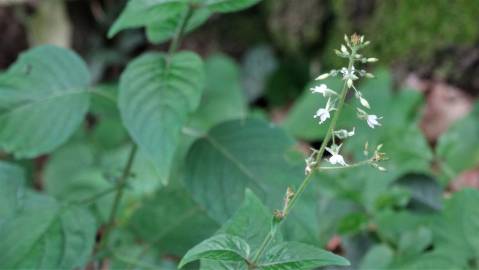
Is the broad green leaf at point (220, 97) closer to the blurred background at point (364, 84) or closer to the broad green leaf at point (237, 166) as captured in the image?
the blurred background at point (364, 84)

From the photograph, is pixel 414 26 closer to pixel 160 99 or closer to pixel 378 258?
pixel 378 258

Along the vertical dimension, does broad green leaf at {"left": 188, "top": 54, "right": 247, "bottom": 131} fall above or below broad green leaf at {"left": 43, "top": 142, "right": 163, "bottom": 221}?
above

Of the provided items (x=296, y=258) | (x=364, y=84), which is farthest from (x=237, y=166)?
(x=364, y=84)

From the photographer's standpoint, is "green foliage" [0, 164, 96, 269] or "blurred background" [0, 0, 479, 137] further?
"blurred background" [0, 0, 479, 137]

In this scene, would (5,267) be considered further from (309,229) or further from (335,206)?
(335,206)

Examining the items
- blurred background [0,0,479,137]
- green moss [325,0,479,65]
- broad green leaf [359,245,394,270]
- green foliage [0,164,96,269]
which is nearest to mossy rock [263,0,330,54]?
blurred background [0,0,479,137]

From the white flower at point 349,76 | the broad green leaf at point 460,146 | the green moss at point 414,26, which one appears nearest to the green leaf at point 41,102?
the white flower at point 349,76

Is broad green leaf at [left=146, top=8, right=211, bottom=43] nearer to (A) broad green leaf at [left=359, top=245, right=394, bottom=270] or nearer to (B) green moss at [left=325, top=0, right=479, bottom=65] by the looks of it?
(A) broad green leaf at [left=359, top=245, right=394, bottom=270]
